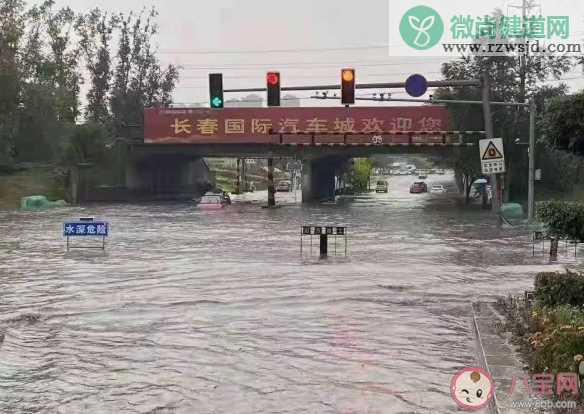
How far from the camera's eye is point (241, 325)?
1166 centimetres

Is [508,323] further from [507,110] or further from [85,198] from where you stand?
[85,198]

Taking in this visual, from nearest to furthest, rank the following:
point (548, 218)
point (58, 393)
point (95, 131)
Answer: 1. point (58, 393)
2. point (548, 218)
3. point (95, 131)

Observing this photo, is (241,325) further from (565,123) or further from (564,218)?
(565,123)

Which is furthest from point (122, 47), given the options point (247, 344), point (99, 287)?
point (247, 344)

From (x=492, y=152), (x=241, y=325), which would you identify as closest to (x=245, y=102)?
(x=492, y=152)

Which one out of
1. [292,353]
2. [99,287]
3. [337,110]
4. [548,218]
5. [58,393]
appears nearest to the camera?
[58,393]

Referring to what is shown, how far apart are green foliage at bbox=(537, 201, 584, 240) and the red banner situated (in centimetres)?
4213

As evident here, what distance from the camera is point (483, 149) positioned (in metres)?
28.9

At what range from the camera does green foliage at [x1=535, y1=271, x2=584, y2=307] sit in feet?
31.2

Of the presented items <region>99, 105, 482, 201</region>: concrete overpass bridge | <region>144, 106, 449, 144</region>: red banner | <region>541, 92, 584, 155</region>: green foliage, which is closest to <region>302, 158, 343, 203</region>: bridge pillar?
<region>99, 105, 482, 201</region>: concrete overpass bridge

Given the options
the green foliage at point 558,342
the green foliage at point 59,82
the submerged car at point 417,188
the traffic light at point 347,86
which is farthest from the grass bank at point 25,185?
the green foliage at point 558,342

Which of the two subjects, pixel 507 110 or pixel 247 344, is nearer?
pixel 247 344

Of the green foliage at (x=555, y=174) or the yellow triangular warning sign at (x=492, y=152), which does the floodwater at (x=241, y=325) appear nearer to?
the yellow triangular warning sign at (x=492, y=152)

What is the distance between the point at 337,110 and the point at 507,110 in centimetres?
1347
